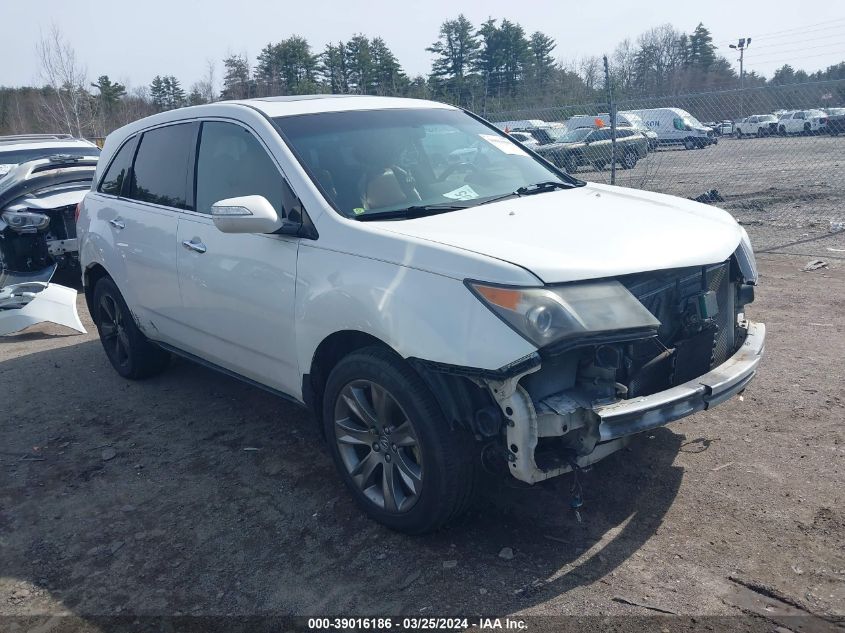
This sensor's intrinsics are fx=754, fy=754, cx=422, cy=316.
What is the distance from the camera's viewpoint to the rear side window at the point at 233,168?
3951mm

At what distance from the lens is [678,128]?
19.3 meters

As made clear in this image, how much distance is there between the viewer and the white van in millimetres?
15859

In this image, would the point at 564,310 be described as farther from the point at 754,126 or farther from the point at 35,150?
the point at 754,126

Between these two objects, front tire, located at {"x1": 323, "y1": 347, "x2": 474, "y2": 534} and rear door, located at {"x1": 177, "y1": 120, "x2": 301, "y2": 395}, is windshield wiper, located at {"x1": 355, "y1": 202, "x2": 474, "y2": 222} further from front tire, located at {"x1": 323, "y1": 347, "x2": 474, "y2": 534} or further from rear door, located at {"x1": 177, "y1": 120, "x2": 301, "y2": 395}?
front tire, located at {"x1": 323, "y1": 347, "x2": 474, "y2": 534}

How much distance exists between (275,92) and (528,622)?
36.7m

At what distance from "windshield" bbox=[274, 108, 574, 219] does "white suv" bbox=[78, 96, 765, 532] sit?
14 mm

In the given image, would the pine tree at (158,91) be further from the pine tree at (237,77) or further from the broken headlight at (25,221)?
the broken headlight at (25,221)

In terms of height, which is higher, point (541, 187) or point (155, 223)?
Result: point (541, 187)

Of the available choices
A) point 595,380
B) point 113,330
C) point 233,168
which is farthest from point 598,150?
point 595,380

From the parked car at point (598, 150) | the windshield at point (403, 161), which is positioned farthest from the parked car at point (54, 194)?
the parked car at point (598, 150)

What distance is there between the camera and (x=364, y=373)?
3.29 meters

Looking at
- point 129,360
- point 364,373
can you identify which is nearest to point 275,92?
point 129,360

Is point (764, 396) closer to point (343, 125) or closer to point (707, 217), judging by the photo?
point (707, 217)

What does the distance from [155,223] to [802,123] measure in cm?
1729
